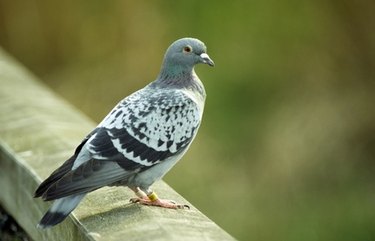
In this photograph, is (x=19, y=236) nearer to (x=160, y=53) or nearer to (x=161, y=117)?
(x=161, y=117)

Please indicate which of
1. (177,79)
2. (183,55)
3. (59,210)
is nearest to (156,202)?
(59,210)

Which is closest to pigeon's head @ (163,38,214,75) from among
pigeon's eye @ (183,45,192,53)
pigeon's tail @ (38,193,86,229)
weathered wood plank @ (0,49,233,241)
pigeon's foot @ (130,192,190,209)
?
pigeon's eye @ (183,45,192,53)

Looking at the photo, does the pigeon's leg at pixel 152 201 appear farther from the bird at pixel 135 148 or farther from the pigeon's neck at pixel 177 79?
the pigeon's neck at pixel 177 79

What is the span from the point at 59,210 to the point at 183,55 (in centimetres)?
120

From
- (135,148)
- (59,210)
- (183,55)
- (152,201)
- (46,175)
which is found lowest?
(46,175)

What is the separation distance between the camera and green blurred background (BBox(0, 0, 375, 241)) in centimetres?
997

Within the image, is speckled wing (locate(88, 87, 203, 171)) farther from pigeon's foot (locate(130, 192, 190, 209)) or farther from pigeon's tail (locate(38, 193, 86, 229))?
pigeon's tail (locate(38, 193, 86, 229))

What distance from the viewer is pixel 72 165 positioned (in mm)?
4453

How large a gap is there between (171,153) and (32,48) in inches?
258

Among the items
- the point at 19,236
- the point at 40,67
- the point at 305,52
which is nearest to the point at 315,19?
the point at 305,52

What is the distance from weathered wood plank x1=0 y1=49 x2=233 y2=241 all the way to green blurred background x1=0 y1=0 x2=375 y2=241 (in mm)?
2899

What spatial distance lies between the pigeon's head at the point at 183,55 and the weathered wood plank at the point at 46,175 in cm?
65

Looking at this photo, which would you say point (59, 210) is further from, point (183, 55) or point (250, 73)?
point (250, 73)

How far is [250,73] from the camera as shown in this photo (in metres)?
11.2
